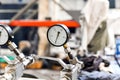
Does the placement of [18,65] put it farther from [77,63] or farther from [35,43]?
[35,43]

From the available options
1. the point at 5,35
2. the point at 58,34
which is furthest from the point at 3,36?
the point at 58,34

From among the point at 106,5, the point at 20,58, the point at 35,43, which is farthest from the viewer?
the point at 35,43

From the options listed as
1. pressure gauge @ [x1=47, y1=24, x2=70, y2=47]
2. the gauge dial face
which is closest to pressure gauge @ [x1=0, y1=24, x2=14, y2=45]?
the gauge dial face

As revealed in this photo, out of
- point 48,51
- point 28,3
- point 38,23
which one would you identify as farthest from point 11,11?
point 38,23

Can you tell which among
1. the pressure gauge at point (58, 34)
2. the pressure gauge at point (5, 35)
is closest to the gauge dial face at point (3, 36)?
the pressure gauge at point (5, 35)

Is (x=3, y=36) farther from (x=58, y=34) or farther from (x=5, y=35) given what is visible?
(x=58, y=34)

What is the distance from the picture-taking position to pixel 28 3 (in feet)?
17.9

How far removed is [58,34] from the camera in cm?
143

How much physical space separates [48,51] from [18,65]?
382 centimetres

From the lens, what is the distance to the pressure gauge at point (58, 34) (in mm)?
1411

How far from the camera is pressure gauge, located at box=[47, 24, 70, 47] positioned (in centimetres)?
141

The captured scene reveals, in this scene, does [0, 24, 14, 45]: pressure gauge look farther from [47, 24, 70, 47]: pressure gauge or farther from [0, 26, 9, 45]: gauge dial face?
[47, 24, 70, 47]: pressure gauge

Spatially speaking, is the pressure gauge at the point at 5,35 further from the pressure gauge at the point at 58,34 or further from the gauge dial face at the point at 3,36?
the pressure gauge at the point at 58,34

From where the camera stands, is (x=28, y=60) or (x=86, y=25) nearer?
(x=28, y=60)
